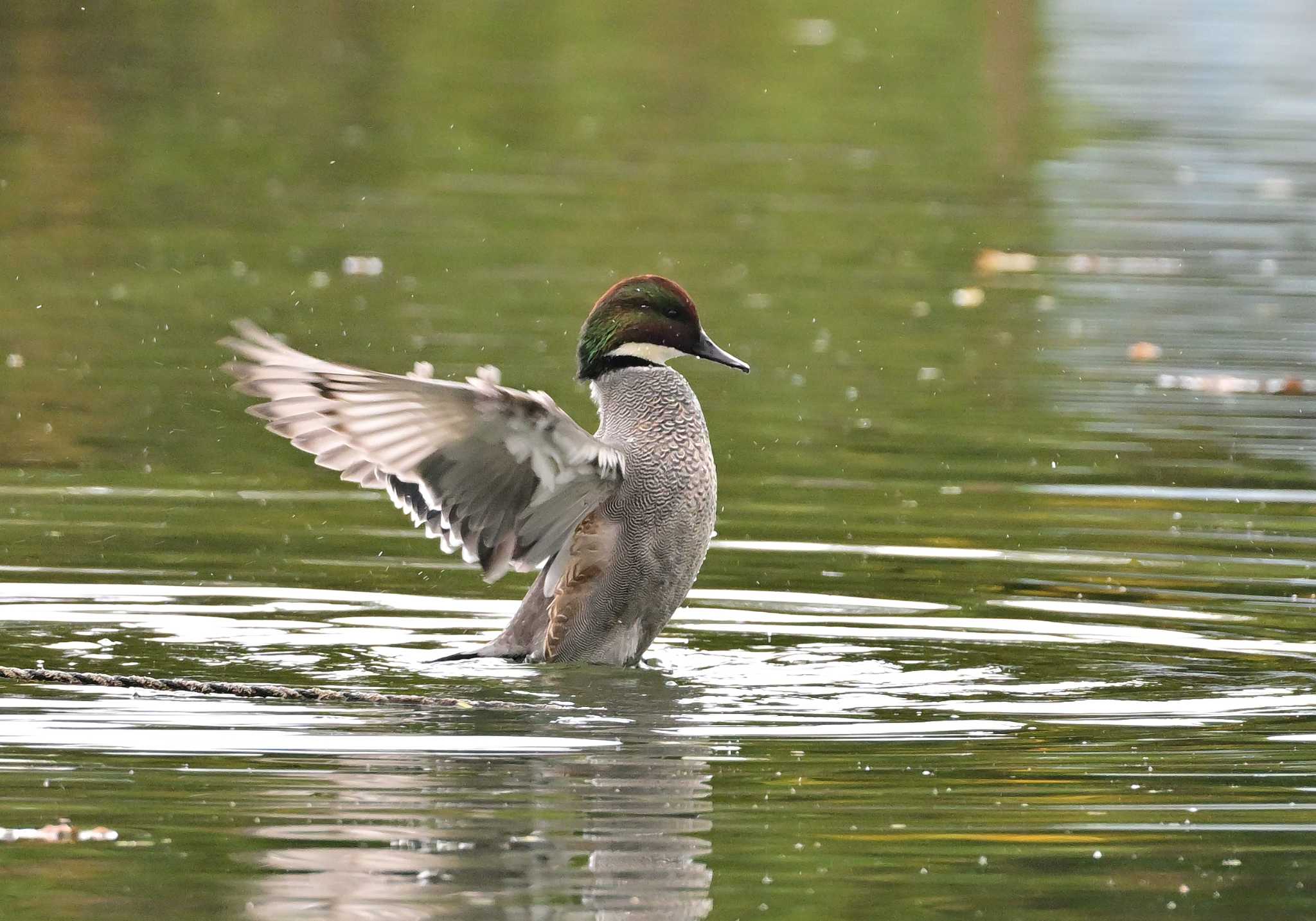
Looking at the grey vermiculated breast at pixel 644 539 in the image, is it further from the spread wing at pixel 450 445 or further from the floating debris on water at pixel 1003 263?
the floating debris on water at pixel 1003 263

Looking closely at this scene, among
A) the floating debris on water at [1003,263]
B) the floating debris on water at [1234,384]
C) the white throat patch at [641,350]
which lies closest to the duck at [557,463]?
the white throat patch at [641,350]

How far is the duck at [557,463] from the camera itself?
7.12 m

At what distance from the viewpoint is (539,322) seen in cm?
1387

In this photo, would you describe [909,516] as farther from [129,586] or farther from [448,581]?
[129,586]

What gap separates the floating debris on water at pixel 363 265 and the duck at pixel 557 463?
739 cm

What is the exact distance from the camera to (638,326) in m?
8.03

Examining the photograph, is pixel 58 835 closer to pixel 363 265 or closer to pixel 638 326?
pixel 638 326

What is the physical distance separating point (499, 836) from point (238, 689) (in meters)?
1.60

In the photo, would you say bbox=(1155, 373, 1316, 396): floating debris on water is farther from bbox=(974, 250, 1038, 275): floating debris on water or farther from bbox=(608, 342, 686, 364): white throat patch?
bbox=(608, 342, 686, 364): white throat patch

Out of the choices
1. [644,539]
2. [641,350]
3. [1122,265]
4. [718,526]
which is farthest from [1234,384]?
[644,539]

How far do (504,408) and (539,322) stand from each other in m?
6.87

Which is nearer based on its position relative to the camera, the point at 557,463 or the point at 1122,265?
the point at 557,463

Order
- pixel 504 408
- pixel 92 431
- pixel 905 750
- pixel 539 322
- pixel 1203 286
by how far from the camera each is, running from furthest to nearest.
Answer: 1. pixel 1203 286
2. pixel 539 322
3. pixel 92 431
4. pixel 504 408
5. pixel 905 750

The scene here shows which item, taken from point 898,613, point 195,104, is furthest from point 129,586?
point 195,104
